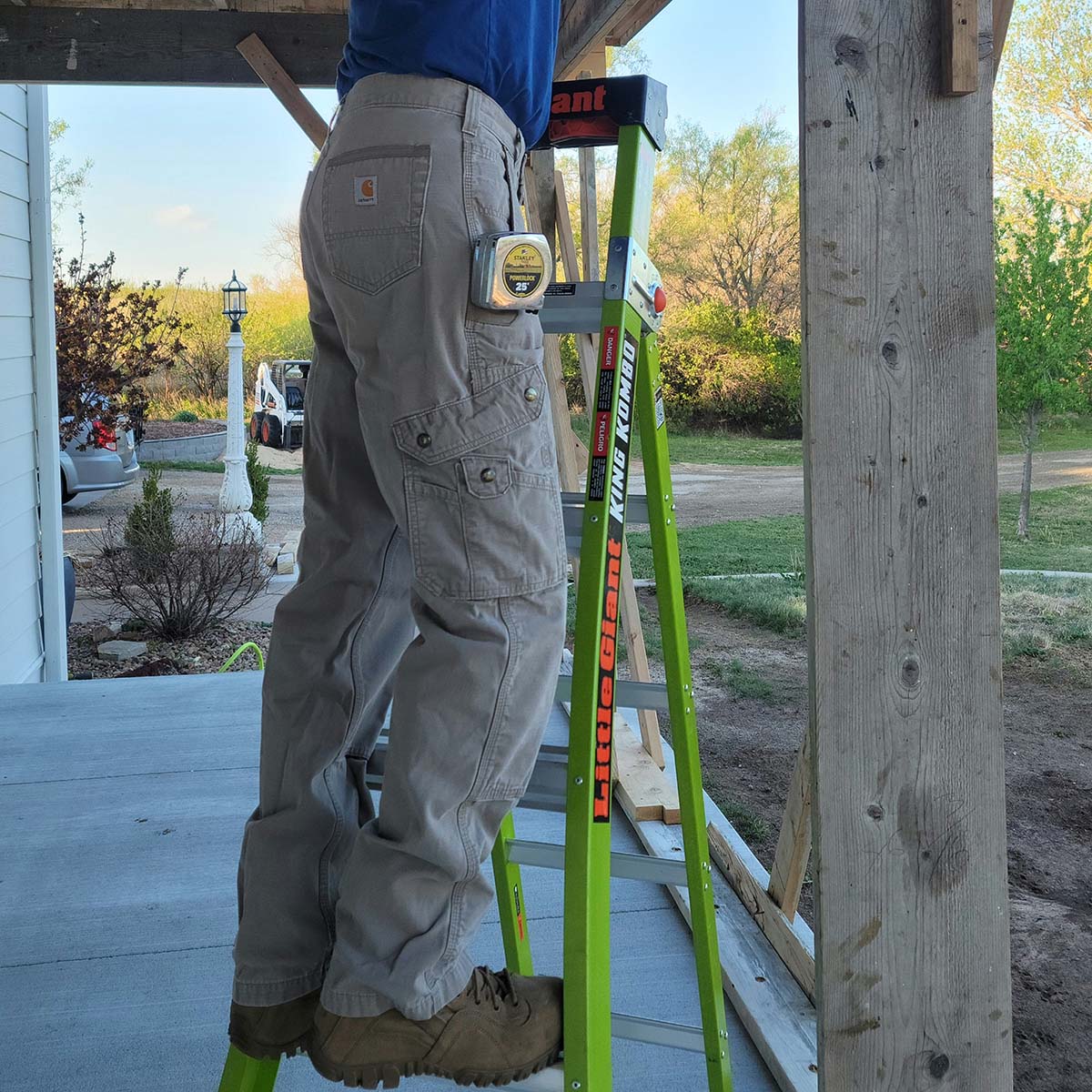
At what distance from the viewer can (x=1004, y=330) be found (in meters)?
5.95

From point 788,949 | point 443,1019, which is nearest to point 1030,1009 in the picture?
point 788,949

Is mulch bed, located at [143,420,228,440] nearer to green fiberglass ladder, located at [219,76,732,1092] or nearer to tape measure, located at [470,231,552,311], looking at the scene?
green fiberglass ladder, located at [219,76,732,1092]

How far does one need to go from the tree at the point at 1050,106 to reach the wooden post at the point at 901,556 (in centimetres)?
675

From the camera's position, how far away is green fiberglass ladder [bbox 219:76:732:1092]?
3.63 feet

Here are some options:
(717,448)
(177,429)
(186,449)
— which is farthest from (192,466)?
(717,448)

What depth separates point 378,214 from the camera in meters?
1.01

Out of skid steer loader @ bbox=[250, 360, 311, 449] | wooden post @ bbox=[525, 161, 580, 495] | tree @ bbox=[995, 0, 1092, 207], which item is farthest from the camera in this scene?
skid steer loader @ bbox=[250, 360, 311, 449]

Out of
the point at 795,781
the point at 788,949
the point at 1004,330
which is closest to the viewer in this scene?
the point at 795,781

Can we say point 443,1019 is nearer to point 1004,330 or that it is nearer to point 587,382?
point 587,382

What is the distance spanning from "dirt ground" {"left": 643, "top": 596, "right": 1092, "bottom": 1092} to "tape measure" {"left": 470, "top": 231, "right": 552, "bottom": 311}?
78.2 inches

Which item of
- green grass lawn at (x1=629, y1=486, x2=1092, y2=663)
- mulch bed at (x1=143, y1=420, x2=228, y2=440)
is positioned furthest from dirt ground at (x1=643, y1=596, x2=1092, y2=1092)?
mulch bed at (x1=143, y1=420, x2=228, y2=440)

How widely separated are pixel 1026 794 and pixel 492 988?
4.00m

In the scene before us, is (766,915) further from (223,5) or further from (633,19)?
(223,5)

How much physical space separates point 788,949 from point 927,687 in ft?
2.94
